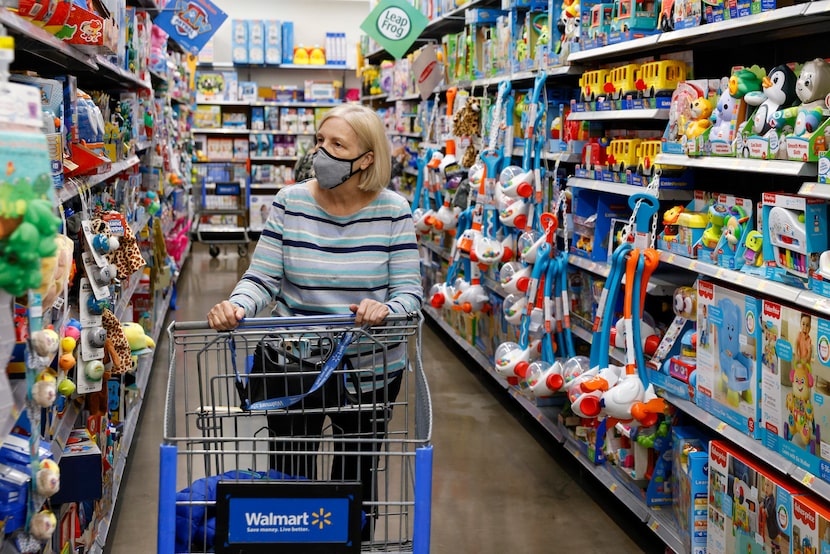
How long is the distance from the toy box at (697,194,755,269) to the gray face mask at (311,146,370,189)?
1195 millimetres

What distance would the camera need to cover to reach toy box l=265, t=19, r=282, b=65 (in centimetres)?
1285

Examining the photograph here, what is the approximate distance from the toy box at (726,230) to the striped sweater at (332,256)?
0.98m

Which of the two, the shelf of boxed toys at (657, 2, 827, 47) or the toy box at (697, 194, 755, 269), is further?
the toy box at (697, 194, 755, 269)

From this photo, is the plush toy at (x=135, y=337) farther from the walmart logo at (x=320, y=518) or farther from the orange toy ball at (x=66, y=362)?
the walmart logo at (x=320, y=518)

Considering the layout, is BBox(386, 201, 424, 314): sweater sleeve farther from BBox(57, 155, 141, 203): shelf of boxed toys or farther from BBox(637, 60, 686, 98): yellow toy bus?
BBox(637, 60, 686, 98): yellow toy bus

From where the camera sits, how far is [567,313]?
4207 millimetres

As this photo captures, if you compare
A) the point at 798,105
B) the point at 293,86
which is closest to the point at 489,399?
the point at 798,105

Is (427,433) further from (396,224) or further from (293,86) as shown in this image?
(293,86)

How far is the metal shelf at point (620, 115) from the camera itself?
138 inches

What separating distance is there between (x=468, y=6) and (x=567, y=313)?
273cm

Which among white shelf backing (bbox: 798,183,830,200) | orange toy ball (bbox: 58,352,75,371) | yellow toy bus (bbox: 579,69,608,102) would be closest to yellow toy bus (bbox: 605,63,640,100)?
yellow toy bus (bbox: 579,69,608,102)

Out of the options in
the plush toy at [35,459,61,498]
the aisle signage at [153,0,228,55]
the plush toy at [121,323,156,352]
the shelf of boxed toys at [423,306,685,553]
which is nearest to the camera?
the plush toy at [35,459,61,498]

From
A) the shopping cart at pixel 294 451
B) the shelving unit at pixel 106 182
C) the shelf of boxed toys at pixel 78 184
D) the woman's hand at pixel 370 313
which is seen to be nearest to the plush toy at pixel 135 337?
the shelving unit at pixel 106 182

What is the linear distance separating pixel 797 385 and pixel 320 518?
1.42 meters
